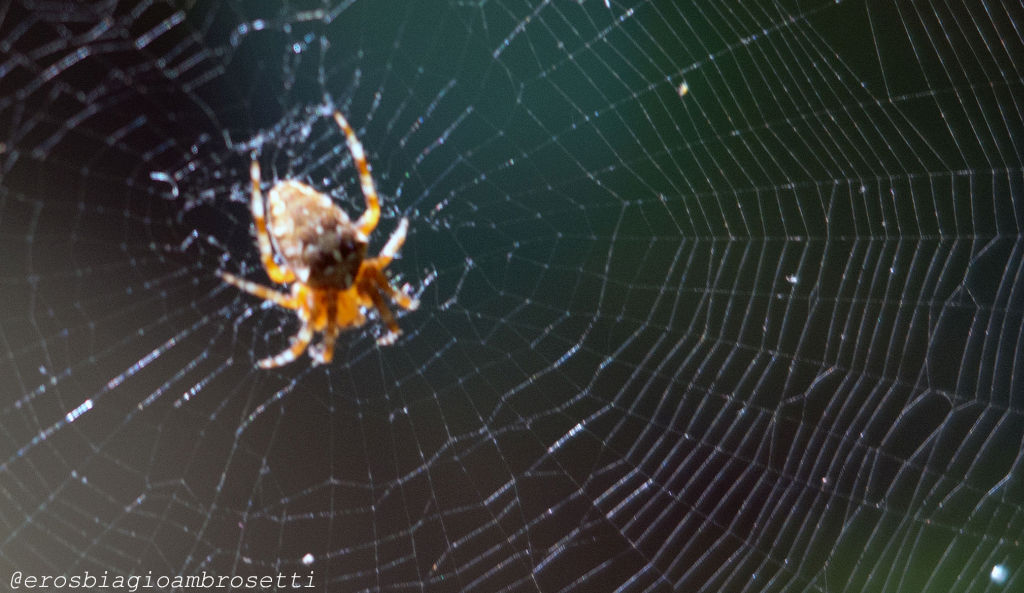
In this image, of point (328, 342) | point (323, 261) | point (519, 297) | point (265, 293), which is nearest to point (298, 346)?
point (328, 342)

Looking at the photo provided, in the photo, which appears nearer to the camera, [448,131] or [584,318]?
[448,131]

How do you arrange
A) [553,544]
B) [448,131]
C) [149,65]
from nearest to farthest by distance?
[149,65], [448,131], [553,544]

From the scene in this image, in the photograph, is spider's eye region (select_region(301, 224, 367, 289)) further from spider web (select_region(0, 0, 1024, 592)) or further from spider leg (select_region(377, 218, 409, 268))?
spider web (select_region(0, 0, 1024, 592))

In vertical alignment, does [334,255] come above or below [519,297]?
above

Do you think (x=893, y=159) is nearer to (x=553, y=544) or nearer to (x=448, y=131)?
(x=448, y=131)

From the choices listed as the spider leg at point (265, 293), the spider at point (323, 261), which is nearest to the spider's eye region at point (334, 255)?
the spider at point (323, 261)

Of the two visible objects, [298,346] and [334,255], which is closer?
[334,255]

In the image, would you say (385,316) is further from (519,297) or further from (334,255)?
(519,297)

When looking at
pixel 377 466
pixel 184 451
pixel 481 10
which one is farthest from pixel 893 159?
pixel 184 451
